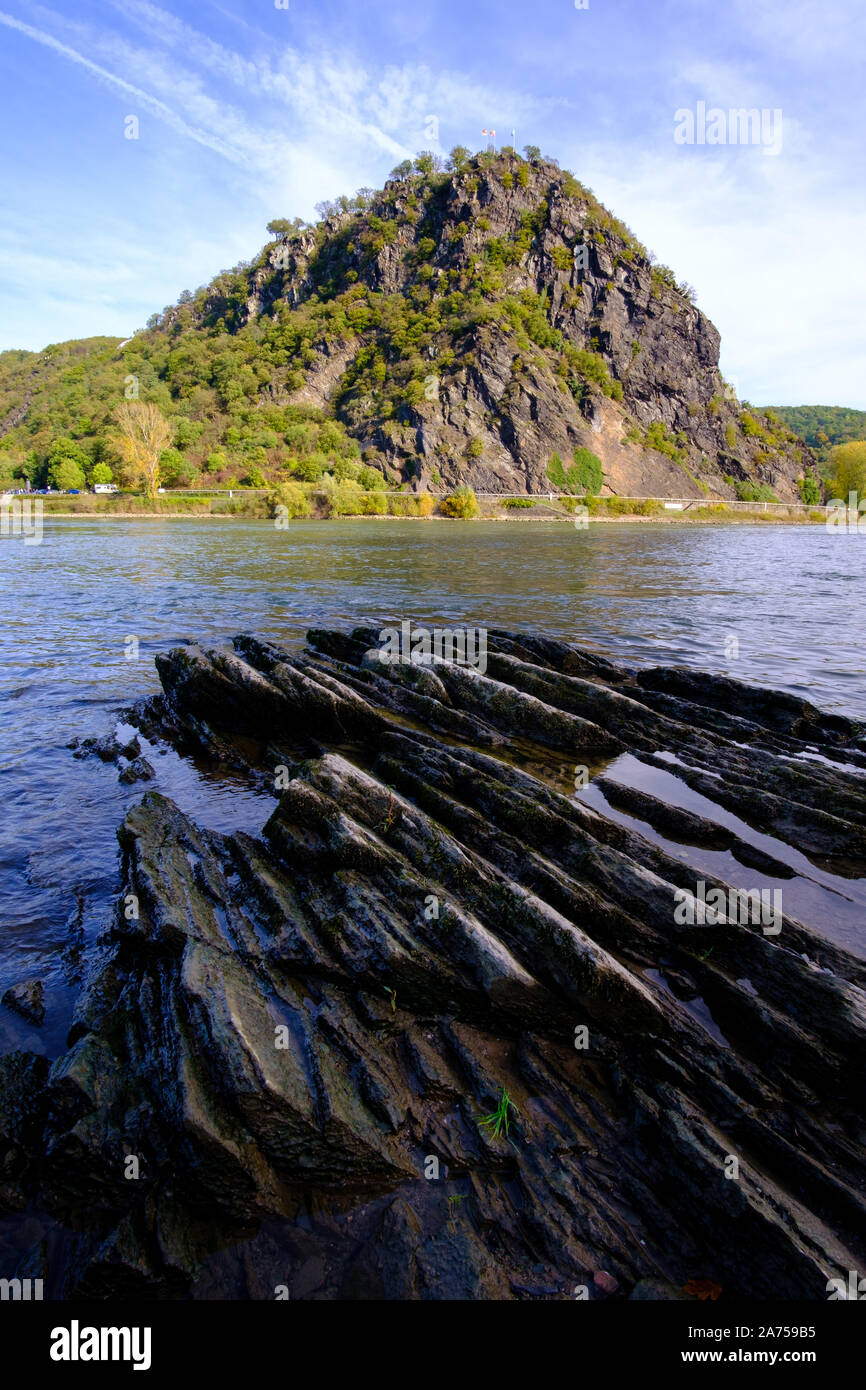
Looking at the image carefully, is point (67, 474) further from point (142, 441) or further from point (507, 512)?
point (507, 512)

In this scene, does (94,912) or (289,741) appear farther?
(289,741)

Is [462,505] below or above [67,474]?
below

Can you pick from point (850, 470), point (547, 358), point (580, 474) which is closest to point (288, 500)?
point (580, 474)

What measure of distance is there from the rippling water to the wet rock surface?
118 cm

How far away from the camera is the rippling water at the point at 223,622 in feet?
26.0

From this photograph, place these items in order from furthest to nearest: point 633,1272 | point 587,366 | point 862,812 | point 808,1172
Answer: point 587,366 < point 862,812 < point 808,1172 < point 633,1272

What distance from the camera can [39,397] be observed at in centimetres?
19988

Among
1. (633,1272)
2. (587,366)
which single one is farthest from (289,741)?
(587,366)

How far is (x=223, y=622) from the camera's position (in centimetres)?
2328

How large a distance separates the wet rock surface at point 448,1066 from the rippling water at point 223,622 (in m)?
1.18

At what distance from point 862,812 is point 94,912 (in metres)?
9.96

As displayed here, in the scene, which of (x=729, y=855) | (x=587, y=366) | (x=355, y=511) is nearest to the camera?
(x=729, y=855)

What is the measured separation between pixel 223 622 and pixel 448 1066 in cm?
2039
